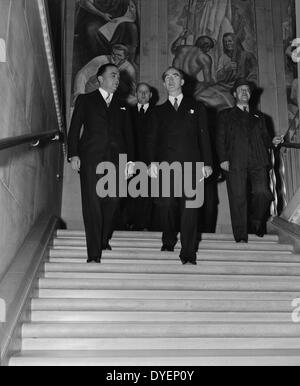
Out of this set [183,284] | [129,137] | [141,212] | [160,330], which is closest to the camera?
[160,330]

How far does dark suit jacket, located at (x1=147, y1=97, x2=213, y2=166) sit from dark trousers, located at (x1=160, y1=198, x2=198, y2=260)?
0.43 meters

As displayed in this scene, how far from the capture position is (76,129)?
446cm

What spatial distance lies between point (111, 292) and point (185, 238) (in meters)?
1.03

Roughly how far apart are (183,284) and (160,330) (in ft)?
2.47

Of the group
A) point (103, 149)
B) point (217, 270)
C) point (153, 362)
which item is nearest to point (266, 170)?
point (217, 270)

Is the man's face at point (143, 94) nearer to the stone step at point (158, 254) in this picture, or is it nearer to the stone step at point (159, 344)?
the stone step at point (158, 254)

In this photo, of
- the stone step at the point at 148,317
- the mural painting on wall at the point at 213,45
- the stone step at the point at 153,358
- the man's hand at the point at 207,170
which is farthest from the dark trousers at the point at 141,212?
the mural painting on wall at the point at 213,45

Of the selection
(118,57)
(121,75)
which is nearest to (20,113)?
(121,75)

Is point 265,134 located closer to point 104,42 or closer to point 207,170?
point 207,170

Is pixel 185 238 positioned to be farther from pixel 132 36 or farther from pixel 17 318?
pixel 132 36

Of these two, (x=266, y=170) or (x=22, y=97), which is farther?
(x=266, y=170)

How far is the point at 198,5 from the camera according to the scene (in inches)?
430

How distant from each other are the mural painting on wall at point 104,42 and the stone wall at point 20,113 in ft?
16.5

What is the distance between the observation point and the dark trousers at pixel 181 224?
14.4ft
